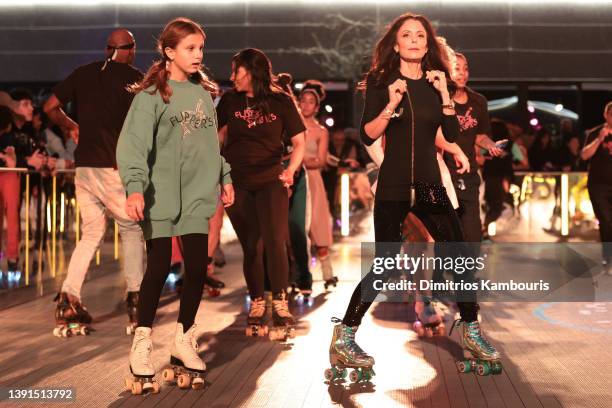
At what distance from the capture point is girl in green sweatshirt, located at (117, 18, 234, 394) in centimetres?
532

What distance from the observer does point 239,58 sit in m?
7.29

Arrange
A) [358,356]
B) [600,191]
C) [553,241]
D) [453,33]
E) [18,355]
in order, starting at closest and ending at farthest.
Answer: [358,356] → [18,355] → [600,191] → [553,241] → [453,33]

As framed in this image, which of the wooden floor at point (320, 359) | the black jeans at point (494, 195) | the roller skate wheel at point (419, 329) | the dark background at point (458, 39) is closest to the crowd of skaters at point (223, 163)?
the wooden floor at point (320, 359)

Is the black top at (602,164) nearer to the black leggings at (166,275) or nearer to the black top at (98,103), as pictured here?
the black top at (98,103)

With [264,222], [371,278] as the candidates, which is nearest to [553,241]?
[264,222]

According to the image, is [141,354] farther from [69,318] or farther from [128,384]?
[69,318]

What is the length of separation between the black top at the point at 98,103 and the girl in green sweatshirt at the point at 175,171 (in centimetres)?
161

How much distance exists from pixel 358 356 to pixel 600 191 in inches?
→ 247

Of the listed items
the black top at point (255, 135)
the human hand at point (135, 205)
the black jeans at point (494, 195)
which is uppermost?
the black top at point (255, 135)

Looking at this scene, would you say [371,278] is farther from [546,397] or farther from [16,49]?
[16,49]

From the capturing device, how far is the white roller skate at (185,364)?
533cm

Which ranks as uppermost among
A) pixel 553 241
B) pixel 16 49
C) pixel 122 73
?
pixel 16 49

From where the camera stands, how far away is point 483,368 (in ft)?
18.6

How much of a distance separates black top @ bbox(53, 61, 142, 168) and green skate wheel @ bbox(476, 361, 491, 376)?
2.72 meters
